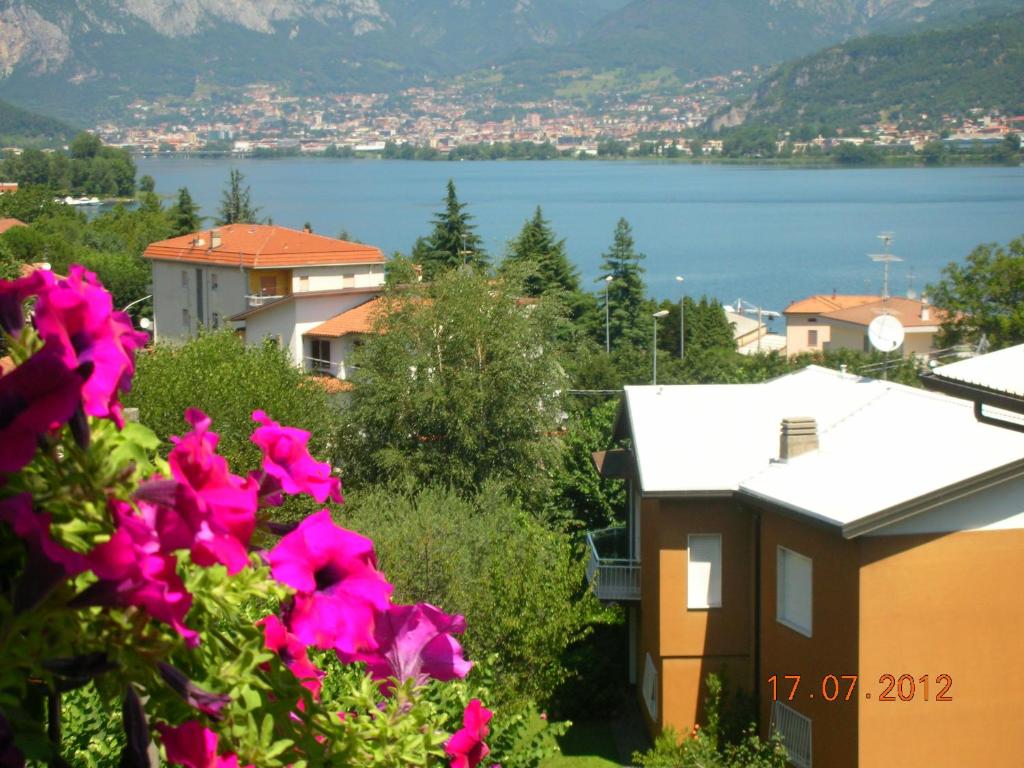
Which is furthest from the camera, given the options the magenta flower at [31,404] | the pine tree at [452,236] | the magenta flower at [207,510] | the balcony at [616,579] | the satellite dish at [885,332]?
the pine tree at [452,236]

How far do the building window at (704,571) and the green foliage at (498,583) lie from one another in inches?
77.9

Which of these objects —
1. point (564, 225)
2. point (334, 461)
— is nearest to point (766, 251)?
point (564, 225)

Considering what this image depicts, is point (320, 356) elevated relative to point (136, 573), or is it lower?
lower

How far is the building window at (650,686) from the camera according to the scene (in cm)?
1611

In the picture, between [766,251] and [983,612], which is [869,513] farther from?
[766,251]

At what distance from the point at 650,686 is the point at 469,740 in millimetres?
14962

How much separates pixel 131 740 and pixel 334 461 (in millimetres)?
26992

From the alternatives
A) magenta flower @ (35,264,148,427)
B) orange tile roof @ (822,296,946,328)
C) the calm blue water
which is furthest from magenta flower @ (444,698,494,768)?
the calm blue water

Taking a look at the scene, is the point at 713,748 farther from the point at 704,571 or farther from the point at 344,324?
the point at 344,324

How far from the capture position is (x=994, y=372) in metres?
10.0

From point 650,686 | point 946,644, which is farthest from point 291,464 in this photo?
point 650,686

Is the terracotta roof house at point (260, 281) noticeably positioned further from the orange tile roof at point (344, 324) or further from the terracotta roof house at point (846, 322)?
the terracotta roof house at point (846, 322)

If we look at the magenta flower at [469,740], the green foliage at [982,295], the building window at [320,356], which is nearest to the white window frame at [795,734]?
the magenta flower at [469,740]

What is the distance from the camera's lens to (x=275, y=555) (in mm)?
1505
